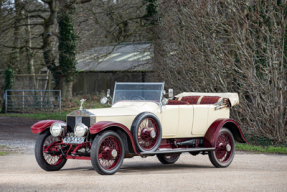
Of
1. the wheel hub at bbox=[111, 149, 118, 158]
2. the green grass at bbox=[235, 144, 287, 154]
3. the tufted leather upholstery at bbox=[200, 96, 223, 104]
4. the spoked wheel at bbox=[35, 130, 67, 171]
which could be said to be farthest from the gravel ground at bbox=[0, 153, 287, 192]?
the green grass at bbox=[235, 144, 287, 154]

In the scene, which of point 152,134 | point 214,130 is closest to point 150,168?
point 152,134

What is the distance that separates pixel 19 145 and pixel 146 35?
9.78 metres

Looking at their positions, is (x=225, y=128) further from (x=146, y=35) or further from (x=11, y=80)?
(x=11, y=80)

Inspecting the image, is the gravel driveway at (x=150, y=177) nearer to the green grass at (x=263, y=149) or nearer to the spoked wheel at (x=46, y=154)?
the spoked wheel at (x=46, y=154)

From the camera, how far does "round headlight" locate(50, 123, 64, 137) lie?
25.6 ft

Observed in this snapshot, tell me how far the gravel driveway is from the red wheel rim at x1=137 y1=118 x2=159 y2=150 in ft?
1.61

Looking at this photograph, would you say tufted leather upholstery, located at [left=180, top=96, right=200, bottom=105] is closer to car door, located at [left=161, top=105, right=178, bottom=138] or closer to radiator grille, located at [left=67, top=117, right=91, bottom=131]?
car door, located at [left=161, top=105, right=178, bottom=138]

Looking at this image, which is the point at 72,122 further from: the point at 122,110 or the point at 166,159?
the point at 166,159

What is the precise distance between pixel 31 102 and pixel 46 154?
1853 centimetres

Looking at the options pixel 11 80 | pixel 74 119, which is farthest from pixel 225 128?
pixel 11 80

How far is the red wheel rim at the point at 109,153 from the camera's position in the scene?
294 inches

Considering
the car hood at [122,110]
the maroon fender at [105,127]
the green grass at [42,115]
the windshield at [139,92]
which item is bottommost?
the green grass at [42,115]

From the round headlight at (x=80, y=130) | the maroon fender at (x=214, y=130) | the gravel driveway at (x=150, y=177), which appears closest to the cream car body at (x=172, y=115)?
the maroon fender at (x=214, y=130)

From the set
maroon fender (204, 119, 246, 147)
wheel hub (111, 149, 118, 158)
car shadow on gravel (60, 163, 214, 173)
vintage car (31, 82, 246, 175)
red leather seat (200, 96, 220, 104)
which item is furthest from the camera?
red leather seat (200, 96, 220, 104)
